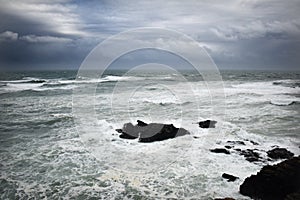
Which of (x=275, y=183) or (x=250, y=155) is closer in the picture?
(x=275, y=183)

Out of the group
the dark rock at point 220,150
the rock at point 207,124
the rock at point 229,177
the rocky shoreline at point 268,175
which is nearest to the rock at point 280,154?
the rocky shoreline at point 268,175

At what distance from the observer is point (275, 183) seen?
7.19 metres

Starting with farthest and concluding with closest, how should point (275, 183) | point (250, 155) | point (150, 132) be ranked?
point (150, 132)
point (250, 155)
point (275, 183)

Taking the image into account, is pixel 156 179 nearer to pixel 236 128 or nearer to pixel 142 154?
pixel 142 154

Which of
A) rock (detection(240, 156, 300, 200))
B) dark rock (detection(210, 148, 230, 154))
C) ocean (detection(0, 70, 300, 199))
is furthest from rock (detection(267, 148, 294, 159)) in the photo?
rock (detection(240, 156, 300, 200))

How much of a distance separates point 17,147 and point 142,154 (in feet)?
20.1

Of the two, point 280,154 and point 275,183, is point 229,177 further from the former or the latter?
point 280,154

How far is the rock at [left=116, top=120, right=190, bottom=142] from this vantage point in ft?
43.0

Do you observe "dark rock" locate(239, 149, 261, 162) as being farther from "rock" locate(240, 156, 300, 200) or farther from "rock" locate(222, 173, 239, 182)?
"rock" locate(240, 156, 300, 200)

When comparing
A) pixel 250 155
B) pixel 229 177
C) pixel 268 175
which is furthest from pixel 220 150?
pixel 268 175

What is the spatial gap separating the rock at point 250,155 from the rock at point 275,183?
2.70 m

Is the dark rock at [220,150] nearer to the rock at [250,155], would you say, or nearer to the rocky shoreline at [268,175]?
the rocky shoreline at [268,175]

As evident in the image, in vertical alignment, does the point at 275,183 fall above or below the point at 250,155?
above

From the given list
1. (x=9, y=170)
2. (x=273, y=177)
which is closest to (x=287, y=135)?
(x=273, y=177)
